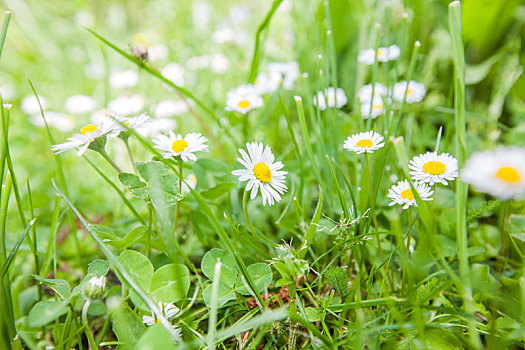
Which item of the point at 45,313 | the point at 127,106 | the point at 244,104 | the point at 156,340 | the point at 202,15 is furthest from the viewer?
the point at 202,15

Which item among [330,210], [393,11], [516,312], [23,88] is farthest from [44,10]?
[516,312]

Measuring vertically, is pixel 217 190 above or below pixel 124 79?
below

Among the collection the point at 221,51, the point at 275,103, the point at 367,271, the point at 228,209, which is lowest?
the point at 367,271

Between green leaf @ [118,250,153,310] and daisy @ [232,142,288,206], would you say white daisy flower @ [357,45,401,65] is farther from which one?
A: green leaf @ [118,250,153,310]

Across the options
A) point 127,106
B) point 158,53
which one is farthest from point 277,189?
point 158,53

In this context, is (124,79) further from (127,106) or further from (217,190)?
(217,190)

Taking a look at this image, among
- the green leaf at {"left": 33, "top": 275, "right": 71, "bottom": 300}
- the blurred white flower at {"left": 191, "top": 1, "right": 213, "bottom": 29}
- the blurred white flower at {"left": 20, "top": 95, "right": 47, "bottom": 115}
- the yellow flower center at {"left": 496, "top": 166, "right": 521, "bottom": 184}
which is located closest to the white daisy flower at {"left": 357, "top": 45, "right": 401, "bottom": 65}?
the yellow flower center at {"left": 496, "top": 166, "right": 521, "bottom": 184}

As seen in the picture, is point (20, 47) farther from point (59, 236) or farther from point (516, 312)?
point (516, 312)
